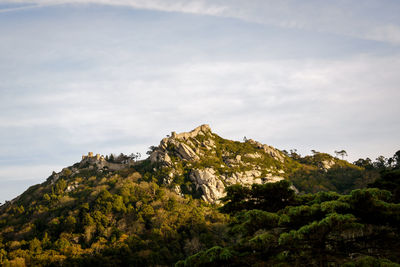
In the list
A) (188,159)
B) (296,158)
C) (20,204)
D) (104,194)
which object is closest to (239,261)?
(104,194)

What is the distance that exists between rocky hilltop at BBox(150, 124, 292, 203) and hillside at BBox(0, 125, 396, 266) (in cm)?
43

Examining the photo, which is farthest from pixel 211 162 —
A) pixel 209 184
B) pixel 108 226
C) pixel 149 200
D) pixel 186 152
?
pixel 108 226

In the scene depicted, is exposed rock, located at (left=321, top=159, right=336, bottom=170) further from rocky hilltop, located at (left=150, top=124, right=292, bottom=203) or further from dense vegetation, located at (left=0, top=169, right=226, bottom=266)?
dense vegetation, located at (left=0, top=169, right=226, bottom=266)

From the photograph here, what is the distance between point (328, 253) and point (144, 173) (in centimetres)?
12306

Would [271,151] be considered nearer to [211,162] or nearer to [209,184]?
[211,162]

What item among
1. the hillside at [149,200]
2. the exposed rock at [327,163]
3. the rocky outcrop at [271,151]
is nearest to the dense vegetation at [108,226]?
the hillside at [149,200]

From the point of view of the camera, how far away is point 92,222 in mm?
94438

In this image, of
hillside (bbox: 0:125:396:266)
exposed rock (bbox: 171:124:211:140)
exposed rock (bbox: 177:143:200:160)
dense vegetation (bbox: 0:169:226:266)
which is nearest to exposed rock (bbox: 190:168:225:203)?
hillside (bbox: 0:125:396:266)

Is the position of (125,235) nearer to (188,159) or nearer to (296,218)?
(188,159)

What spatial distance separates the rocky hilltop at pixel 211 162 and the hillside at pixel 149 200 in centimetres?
43

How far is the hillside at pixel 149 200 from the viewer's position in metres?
80.7

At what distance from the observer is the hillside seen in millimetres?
80688

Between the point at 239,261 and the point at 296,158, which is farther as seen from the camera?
the point at 296,158

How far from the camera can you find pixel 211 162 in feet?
440
